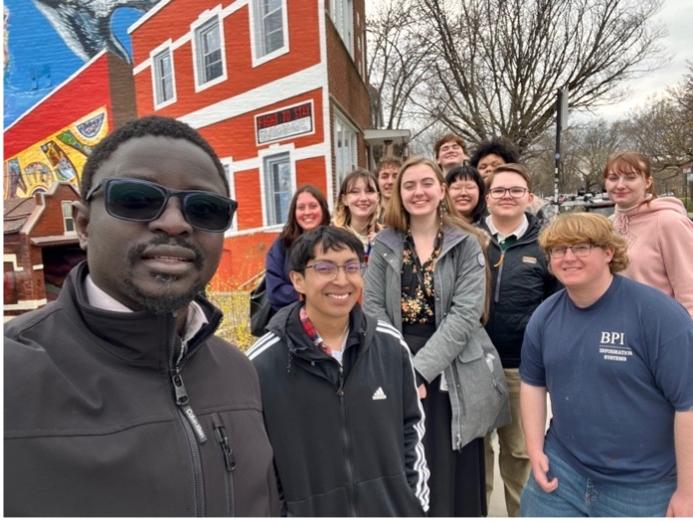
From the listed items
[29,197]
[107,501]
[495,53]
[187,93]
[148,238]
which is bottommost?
[107,501]

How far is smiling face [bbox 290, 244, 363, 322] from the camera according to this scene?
2.07 meters

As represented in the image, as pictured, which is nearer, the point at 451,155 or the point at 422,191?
the point at 422,191

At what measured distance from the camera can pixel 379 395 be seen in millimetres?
2004

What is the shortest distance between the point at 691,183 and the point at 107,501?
27267 mm

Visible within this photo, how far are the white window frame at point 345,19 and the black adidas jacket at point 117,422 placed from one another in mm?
9545

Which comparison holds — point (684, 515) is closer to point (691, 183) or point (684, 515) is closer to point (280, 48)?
point (280, 48)

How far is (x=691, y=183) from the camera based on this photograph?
2238 cm

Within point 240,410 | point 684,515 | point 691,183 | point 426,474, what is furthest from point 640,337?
point 691,183

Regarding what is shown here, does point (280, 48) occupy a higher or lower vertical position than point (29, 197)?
higher

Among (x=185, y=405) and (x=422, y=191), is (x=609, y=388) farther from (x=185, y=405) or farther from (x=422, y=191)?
→ (x=185, y=405)

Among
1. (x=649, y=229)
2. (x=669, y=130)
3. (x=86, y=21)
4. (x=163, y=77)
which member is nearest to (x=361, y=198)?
(x=649, y=229)

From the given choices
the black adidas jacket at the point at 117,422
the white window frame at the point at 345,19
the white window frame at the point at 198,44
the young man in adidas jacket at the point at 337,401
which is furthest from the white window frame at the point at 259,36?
the black adidas jacket at the point at 117,422

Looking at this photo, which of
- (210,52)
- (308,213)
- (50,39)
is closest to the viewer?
(308,213)

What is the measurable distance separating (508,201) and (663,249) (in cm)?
95
